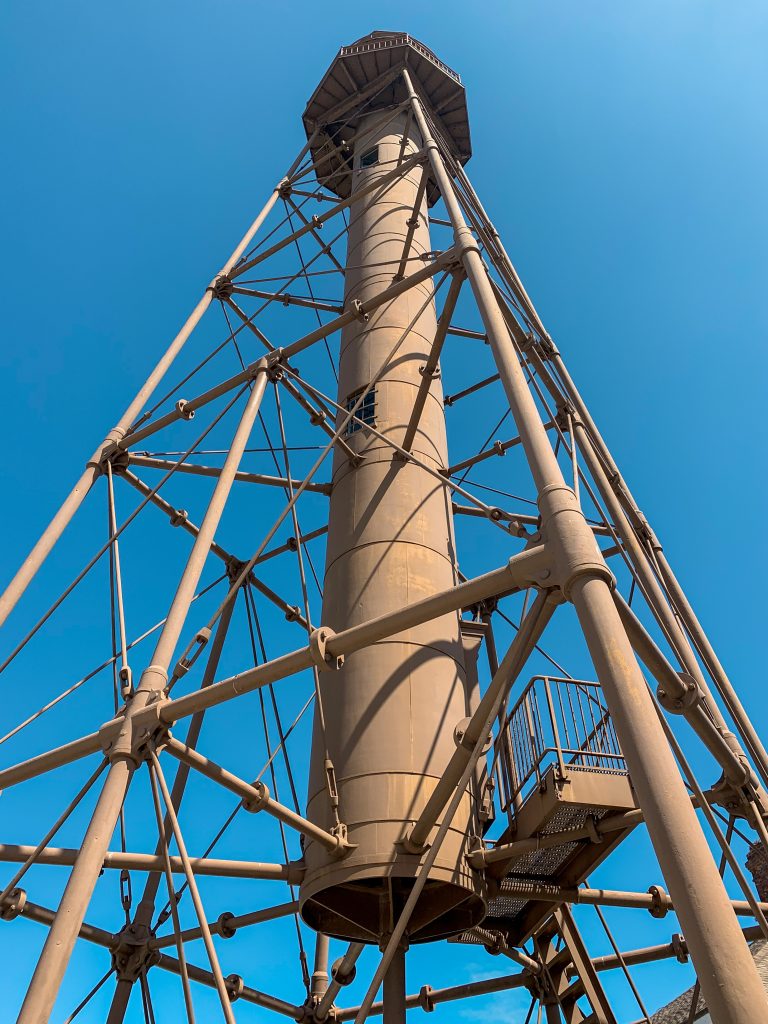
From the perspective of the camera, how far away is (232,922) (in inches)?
393

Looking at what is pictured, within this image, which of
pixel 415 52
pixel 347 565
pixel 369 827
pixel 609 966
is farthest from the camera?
pixel 415 52

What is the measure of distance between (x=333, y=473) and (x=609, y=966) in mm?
8042

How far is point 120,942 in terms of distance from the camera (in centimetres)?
950

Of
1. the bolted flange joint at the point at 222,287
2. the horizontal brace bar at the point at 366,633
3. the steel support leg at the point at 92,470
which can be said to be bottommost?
the horizontal brace bar at the point at 366,633

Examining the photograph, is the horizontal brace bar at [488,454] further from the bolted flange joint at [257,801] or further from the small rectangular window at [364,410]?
the bolted flange joint at [257,801]

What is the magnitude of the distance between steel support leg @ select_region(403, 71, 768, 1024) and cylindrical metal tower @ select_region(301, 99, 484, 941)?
395 cm

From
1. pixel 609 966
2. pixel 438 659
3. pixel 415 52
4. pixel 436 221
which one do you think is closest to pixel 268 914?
pixel 438 659

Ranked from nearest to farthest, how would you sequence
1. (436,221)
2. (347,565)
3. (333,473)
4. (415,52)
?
(347,565) → (333,473) → (436,221) → (415,52)

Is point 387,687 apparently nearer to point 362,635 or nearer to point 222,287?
point 362,635

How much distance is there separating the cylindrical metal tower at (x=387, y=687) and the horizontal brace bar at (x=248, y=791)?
0.39 metres

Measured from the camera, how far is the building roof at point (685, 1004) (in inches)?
720

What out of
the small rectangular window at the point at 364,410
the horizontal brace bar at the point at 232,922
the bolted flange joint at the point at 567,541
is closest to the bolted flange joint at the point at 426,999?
the horizontal brace bar at the point at 232,922

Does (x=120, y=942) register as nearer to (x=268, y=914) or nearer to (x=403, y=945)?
(x=268, y=914)

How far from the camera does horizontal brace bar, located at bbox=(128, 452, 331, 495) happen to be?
420 inches
